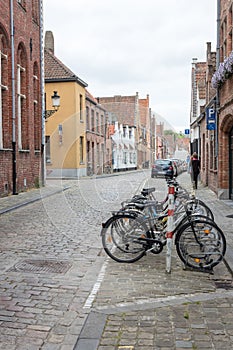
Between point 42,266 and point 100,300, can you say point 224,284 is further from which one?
point 42,266

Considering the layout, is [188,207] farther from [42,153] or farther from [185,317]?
[42,153]

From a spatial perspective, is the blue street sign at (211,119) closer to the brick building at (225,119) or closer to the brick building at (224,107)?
the brick building at (224,107)

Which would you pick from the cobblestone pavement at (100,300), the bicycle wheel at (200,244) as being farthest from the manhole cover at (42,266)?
the bicycle wheel at (200,244)

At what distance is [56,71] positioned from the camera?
31.6 m

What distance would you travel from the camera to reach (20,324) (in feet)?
13.5

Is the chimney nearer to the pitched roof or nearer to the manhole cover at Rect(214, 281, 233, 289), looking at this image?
the pitched roof

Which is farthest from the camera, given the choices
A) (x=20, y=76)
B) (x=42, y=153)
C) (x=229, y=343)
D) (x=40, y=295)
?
(x=42, y=153)

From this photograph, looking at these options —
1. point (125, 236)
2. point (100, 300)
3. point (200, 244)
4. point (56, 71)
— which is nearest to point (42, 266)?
point (125, 236)

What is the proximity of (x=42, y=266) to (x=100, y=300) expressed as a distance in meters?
1.74

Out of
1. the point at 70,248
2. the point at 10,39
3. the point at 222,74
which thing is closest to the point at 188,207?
the point at 70,248

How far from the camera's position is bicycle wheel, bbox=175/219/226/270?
601 centimetres

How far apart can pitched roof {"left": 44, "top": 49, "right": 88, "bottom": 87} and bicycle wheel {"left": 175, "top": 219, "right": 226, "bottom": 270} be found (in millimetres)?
26319

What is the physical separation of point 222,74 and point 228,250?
8.15m

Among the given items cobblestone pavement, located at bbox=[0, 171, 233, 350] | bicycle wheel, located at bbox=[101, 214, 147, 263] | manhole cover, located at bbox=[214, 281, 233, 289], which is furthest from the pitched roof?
manhole cover, located at bbox=[214, 281, 233, 289]
